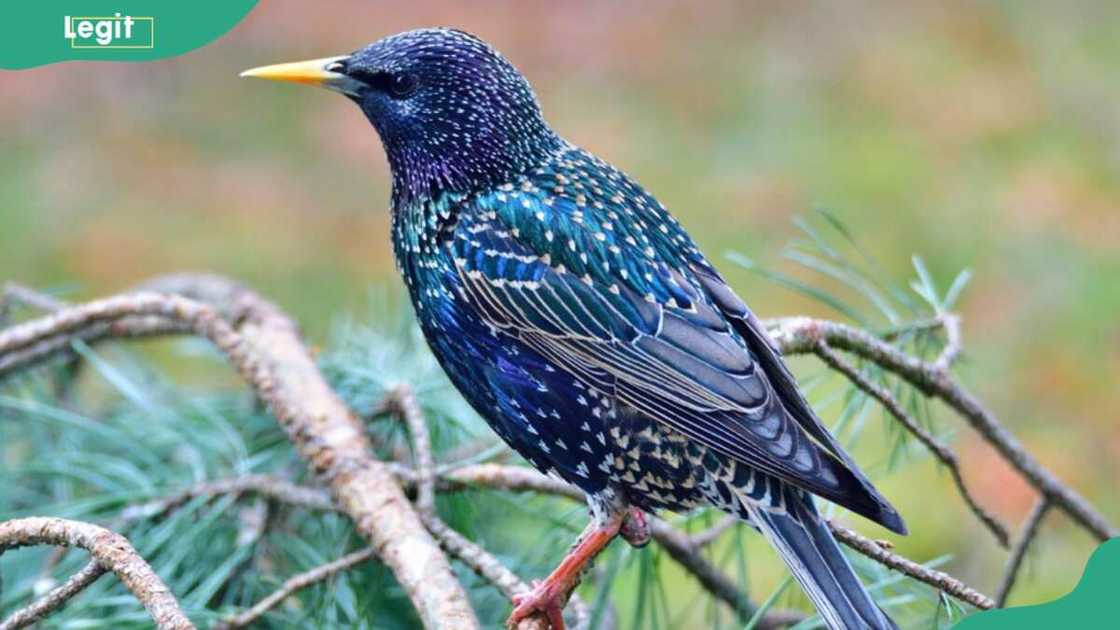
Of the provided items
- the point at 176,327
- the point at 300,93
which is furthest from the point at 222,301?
the point at 300,93

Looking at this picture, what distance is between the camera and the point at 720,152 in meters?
4.87

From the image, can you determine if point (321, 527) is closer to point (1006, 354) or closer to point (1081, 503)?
point (1081, 503)

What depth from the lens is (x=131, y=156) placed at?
16.1ft

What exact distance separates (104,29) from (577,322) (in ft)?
3.02

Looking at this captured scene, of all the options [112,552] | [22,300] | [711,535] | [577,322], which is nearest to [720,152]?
[22,300]

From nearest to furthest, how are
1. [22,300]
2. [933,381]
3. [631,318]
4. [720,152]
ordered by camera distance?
[631,318]
[933,381]
[22,300]
[720,152]

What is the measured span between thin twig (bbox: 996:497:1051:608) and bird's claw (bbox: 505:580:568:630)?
0.61 m

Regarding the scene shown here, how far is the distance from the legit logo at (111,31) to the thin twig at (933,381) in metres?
1.01

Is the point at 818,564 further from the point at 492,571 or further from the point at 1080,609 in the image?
the point at 492,571

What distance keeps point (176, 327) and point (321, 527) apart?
18.0 inches

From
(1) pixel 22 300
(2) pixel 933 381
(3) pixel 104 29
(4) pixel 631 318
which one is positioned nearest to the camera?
(4) pixel 631 318

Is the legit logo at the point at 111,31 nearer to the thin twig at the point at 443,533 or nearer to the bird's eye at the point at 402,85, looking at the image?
the bird's eye at the point at 402,85

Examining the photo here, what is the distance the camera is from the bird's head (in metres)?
1.80

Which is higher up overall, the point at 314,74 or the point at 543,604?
the point at 314,74
